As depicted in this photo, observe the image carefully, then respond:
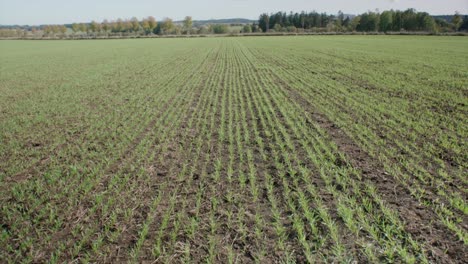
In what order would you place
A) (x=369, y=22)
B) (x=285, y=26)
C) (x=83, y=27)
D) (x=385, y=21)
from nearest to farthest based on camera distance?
(x=385, y=21)
(x=369, y=22)
(x=285, y=26)
(x=83, y=27)

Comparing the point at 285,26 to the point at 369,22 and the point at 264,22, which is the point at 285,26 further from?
the point at 369,22

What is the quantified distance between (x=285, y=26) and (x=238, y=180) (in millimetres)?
157381

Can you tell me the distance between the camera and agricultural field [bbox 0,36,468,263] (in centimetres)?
416

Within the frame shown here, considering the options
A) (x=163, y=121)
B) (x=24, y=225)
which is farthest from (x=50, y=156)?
(x=163, y=121)

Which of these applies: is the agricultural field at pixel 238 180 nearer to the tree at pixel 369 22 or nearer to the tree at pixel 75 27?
the tree at pixel 369 22

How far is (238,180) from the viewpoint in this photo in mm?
6000

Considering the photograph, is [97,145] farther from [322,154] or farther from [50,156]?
[322,154]

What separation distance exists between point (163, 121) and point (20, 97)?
9.92m

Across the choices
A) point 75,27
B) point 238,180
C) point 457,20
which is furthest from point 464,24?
point 75,27

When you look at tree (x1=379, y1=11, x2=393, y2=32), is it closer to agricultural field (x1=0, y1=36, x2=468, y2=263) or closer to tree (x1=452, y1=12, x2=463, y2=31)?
tree (x1=452, y1=12, x2=463, y2=31)

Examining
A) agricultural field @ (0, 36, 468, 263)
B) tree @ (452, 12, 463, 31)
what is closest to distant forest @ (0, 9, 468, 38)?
tree @ (452, 12, 463, 31)

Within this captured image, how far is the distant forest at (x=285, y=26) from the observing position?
10681cm

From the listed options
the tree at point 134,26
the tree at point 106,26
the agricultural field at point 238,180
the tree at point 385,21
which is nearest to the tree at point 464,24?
Result: the tree at point 385,21

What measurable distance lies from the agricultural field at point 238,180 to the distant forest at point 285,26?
4184 inches
